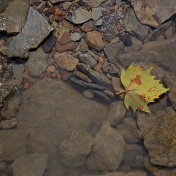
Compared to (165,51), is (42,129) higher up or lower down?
lower down

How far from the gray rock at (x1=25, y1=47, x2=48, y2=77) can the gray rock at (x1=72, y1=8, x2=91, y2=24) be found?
67cm

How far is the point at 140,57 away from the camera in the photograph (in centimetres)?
388

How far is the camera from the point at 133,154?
147 inches

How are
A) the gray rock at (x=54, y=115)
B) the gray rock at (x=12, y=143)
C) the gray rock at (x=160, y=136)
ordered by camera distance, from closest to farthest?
the gray rock at (x=160, y=136) → the gray rock at (x=12, y=143) → the gray rock at (x=54, y=115)

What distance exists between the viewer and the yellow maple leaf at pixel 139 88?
3.59m

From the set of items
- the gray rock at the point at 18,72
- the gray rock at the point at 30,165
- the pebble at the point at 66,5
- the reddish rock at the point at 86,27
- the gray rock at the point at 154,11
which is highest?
the gray rock at the point at 154,11

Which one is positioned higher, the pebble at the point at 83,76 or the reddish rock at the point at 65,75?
the pebble at the point at 83,76

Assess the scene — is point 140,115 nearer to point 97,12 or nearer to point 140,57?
point 140,57

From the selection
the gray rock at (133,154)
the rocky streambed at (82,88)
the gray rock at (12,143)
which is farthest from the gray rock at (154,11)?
the gray rock at (12,143)

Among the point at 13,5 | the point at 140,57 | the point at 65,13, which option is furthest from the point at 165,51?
the point at 13,5

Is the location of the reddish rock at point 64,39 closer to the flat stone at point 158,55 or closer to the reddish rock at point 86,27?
the reddish rock at point 86,27

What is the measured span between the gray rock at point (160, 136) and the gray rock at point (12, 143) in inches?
64.8

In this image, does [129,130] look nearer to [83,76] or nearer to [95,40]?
[83,76]

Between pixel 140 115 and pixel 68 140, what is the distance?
3.48 ft
